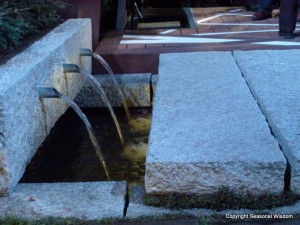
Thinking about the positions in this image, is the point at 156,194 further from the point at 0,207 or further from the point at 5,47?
the point at 5,47

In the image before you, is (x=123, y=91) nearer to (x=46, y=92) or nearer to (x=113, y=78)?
(x=113, y=78)

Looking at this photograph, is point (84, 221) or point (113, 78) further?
point (113, 78)

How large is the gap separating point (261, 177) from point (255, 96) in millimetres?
1167

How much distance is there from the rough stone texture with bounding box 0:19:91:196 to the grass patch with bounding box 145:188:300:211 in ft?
2.46

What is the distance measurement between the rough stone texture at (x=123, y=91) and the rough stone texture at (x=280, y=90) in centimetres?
90

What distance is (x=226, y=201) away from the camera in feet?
8.20

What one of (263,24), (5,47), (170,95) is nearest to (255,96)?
(170,95)

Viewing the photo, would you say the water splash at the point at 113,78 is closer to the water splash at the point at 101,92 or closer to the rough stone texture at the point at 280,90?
the water splash at the point at 101,92

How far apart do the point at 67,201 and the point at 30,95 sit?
31.6 inches

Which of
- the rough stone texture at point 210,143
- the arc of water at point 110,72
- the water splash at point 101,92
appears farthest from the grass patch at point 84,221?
the arc of water at point 110,72

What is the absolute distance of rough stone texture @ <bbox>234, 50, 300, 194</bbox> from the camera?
8.87ft

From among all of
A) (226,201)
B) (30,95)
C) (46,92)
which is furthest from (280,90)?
(30,95)

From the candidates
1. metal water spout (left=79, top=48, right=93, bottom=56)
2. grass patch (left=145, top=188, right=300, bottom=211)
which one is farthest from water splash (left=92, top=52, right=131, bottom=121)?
grass patch (left=145, top=188, right=300, bottom=211)

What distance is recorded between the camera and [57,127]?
459 centimetres
